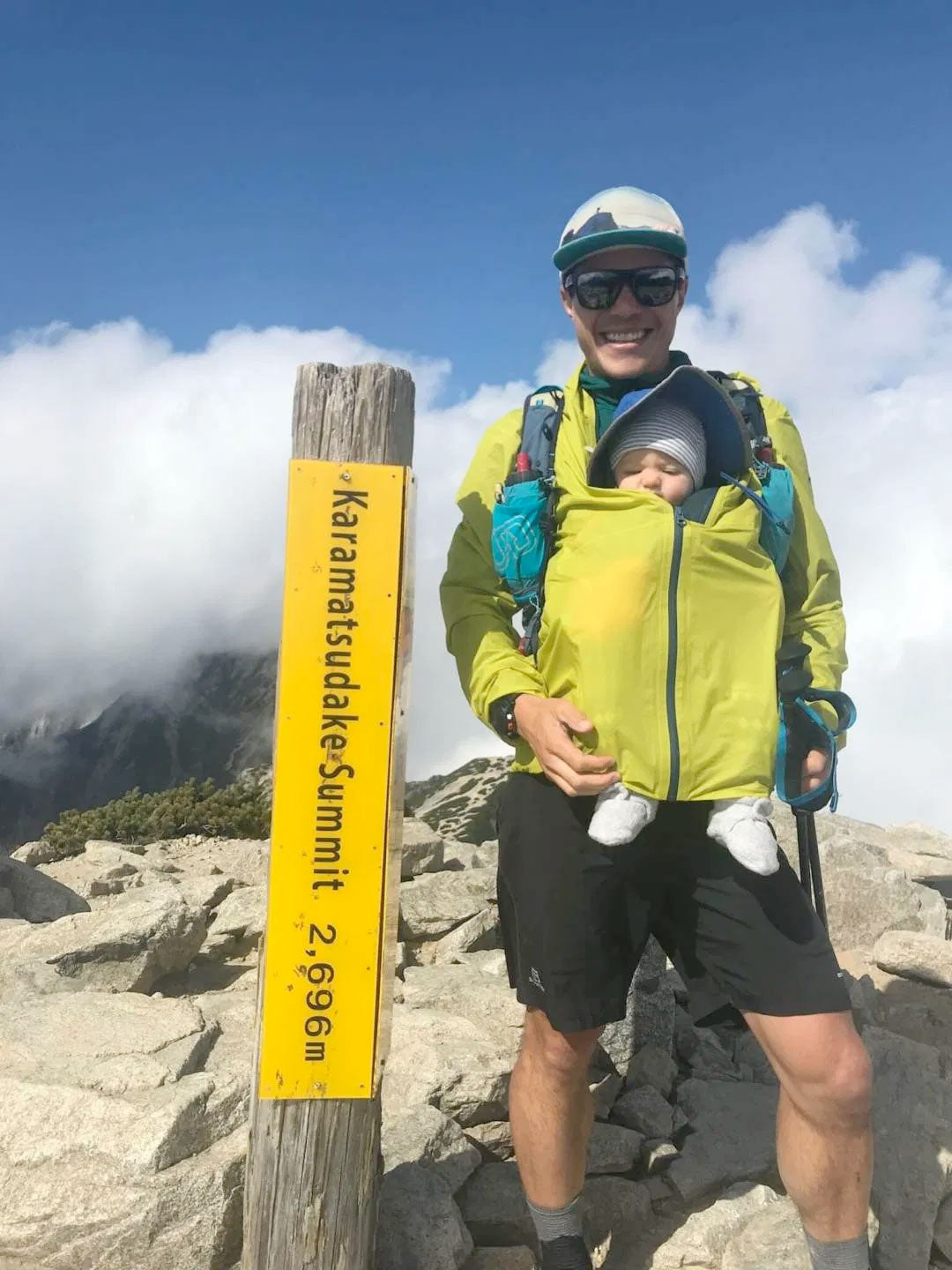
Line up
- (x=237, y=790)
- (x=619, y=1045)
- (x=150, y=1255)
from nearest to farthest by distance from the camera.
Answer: (x=150, y=1255) < (x=619, y=1045) < (x=237, y=790)

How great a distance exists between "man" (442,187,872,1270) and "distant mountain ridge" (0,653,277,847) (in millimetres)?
82173

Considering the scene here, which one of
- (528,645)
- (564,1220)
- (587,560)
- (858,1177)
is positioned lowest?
(564,1220)

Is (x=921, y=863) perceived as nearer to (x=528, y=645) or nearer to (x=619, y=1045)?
(x=619, y=1045)

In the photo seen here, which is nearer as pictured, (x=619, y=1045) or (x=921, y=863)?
(x=619, y=1045)

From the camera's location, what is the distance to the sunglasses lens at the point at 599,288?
316cm

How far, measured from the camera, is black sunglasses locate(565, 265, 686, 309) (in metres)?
3.15

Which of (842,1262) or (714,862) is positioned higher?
(714,862)

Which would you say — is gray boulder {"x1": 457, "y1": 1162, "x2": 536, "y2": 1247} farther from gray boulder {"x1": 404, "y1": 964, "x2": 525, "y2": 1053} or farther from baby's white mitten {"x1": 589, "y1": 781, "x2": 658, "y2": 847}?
baby's white mitten {"x1": 589, "y1": 781, "x2": 658, "y2": 847}

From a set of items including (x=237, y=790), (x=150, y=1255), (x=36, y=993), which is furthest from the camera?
(x=237, y=790)

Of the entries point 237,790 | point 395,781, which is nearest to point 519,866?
point 395,781

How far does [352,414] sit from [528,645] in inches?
37.2

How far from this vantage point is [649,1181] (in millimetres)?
4070

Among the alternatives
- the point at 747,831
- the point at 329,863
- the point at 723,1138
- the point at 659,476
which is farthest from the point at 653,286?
the point at 723,1138

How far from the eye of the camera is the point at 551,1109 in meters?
3.09
